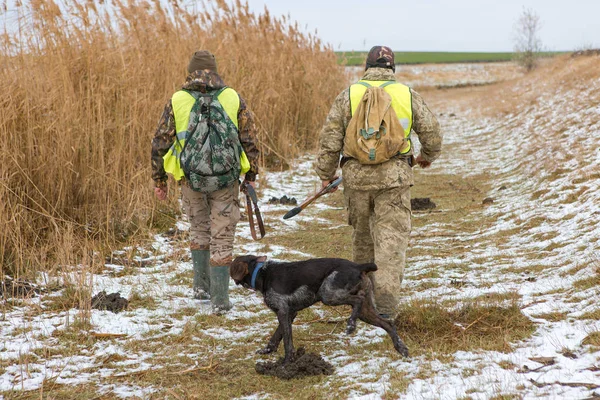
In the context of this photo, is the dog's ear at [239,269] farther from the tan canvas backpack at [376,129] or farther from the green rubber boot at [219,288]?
the tan canvas backpack at [376,129]

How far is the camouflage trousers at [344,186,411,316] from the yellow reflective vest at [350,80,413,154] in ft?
1.25

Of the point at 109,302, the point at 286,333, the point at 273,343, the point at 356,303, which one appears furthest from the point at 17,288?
the point at 356,303

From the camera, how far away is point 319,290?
397cm

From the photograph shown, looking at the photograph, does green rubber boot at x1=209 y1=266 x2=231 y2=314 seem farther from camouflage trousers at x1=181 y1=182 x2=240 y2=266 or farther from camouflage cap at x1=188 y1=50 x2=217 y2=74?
camouflage cap at x1=188 y1=50 x2=217 y2=74

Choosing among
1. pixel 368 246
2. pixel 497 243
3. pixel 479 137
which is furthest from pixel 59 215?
pixel 479 137

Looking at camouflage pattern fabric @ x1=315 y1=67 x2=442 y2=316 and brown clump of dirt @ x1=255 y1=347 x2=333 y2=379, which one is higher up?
camouflage pattern fabric @ x1=315 y1=67 x2=442 y2=316

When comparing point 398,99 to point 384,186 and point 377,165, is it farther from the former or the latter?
point 384,186

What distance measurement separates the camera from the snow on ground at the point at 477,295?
134 inches

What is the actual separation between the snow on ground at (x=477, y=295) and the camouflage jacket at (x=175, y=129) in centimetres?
125

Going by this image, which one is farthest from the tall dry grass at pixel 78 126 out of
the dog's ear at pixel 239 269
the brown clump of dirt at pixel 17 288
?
the dog's ear at pixel 239 269

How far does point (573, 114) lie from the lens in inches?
470

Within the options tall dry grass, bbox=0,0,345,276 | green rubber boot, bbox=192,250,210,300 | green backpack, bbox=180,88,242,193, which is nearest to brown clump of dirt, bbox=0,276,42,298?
tall dry grass, bbox=0,0,345,276

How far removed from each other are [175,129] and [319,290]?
1.86 meters

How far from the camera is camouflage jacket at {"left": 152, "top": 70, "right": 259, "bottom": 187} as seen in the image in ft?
15.7
